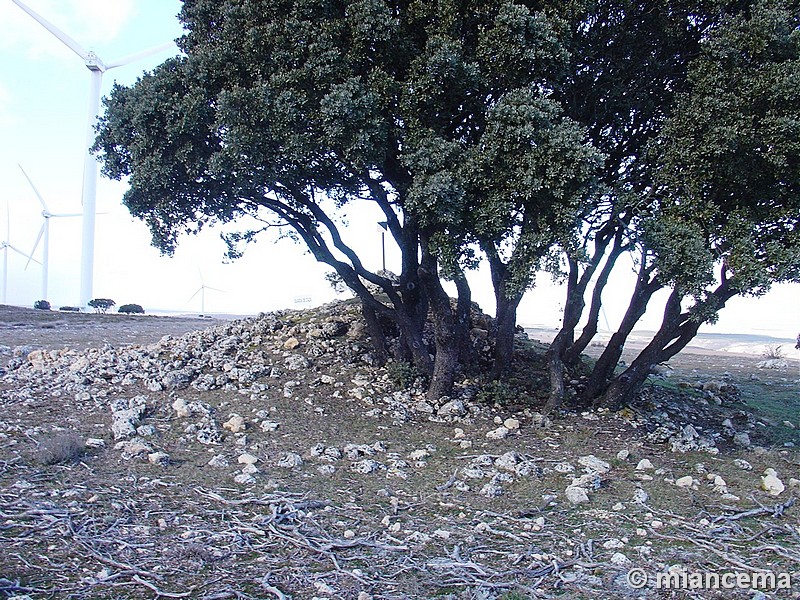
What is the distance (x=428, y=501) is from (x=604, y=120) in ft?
28.7

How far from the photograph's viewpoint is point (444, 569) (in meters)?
6.90

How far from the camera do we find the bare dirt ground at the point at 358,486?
670cm

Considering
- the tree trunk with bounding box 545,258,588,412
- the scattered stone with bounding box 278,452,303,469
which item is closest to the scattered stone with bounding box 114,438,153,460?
the scattered stone with bounding box 278,452,303,469

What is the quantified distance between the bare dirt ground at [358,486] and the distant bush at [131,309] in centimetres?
4321

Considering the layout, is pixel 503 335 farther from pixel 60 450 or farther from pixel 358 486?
pixel 60 450

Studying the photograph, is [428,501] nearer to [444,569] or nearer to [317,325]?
[444,569]

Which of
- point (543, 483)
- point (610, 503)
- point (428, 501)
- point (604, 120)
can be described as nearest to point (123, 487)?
point (428, 501)

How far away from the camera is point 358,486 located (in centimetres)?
966

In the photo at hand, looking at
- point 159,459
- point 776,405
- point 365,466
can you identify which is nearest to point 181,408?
point 159,459

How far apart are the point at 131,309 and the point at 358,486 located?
178 feet

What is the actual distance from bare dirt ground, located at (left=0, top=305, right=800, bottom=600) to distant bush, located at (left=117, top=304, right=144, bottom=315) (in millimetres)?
43207

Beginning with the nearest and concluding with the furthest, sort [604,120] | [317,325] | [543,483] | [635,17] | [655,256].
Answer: [543,483] → [655,256] → [635,17] → [604,120] → [317,325]

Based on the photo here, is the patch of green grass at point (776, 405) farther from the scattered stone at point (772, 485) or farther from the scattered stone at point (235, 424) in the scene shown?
the scattered stone at point (235, 424)

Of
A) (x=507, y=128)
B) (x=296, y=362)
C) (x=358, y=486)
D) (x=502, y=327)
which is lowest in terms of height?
(x=358, y=486)
